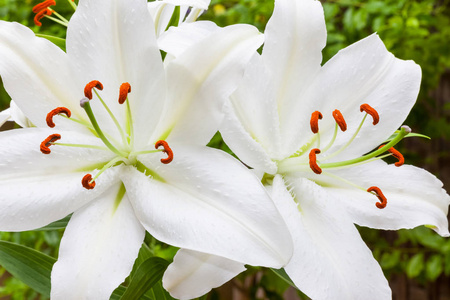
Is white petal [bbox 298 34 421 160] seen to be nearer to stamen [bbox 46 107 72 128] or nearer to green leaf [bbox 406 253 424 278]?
stamen [bbox 46 107 72 128]

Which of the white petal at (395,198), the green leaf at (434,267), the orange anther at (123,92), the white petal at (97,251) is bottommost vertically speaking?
the green leaf at (434,267)

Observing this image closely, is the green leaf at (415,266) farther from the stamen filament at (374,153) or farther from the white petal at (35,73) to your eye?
the white petal at (35,73)

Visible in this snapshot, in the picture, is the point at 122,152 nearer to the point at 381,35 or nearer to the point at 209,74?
the point at 209,74

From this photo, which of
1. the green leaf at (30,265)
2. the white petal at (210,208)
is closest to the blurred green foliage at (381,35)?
the green leaf at (30,265)

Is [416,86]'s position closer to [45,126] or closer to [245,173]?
[245,173]

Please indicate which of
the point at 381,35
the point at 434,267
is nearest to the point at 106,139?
the point at 381,35

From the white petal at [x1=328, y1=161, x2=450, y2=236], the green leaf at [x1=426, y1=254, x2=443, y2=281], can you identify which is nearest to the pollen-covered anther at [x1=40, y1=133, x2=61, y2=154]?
the white petal at [x1=328, y1=161, x2=450, y2=236]
